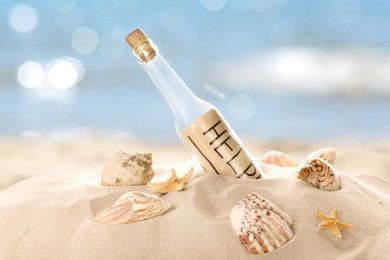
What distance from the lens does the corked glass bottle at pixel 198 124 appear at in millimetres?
1582

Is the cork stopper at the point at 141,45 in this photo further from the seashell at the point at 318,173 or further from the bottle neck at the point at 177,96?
the seashell at the point at 318,173

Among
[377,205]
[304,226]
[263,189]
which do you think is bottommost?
[377,205]

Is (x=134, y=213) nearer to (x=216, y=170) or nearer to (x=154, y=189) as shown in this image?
(x=154, y=189)

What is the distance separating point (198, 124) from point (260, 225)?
0.37 metres

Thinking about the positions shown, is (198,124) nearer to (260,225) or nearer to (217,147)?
(217,147)

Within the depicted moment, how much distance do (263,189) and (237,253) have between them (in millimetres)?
277

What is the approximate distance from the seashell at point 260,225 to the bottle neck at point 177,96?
34cm

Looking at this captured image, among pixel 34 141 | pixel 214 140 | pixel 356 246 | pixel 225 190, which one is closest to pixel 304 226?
pixel 356 246

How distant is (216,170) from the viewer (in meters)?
1.63

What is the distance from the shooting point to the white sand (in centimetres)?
137

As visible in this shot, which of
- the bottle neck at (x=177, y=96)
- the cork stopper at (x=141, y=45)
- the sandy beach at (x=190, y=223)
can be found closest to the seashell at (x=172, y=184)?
the sandy beach at (x=190, y=223)

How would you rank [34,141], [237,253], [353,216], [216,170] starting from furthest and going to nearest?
[34,141] → [216,170] → [353,216] → [237,253]

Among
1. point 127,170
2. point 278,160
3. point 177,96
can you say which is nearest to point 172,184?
point 127,170

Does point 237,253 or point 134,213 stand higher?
point 134,213
